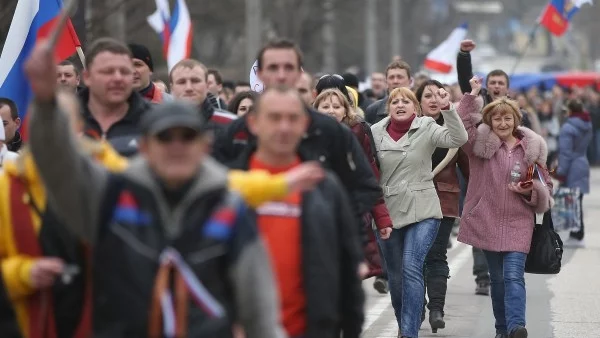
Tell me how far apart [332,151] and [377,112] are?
637cm

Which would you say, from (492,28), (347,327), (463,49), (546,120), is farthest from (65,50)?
(492,28)

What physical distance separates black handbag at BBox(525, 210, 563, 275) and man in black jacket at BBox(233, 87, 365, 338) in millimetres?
4973

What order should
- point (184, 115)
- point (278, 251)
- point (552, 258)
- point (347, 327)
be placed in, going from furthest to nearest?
point (552, 258), point (347, 327), point (278, 251), point (184, 115)

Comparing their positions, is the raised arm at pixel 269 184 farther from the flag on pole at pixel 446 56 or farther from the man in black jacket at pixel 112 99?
the flag on pole at pixel 446 56

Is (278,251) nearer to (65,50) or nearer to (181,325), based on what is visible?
(181,325)

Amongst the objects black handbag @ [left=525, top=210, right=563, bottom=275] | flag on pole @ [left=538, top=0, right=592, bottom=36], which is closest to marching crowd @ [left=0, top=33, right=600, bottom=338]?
black handbag @ [left=525, top=210, right=563, bottom=275]

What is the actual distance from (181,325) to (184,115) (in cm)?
62

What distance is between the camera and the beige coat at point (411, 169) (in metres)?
11.0

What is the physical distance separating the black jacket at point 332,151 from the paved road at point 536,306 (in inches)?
151

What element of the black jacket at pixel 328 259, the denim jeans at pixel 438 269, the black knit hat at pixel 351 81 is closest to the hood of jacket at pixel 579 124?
the black knit hat at pixel 351 81

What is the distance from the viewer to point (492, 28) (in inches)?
5940

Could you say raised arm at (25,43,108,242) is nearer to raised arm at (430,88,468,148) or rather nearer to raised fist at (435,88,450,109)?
raised arm at (430,88,468,148)

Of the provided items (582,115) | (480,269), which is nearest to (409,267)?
(480,269)

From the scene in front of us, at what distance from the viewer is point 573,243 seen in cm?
1973
